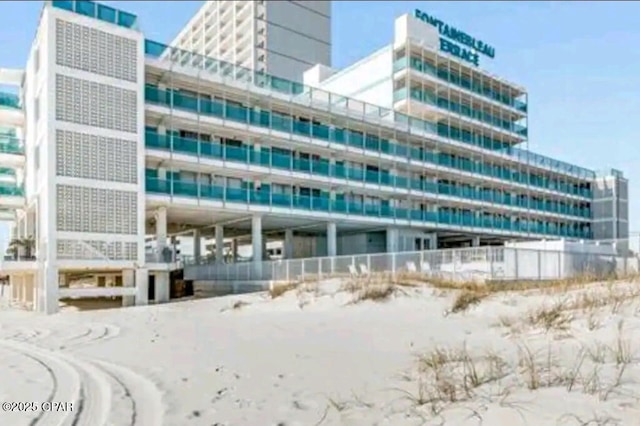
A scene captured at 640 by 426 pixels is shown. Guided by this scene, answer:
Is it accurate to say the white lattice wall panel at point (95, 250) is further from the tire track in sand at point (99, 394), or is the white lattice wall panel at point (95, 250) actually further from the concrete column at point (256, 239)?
the tire track in sand at point (99, 394)

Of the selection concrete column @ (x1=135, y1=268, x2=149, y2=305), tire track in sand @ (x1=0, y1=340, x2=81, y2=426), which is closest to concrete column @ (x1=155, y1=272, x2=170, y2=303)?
concrete column @ (x1=135, y1=268, x2=149, y2=305)

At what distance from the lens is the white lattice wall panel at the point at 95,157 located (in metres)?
27.2

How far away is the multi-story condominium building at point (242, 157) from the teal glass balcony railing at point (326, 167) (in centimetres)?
12

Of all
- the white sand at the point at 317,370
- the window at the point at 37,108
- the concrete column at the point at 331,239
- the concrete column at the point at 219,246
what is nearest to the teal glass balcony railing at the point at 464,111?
the concrete column at the point at 331,239

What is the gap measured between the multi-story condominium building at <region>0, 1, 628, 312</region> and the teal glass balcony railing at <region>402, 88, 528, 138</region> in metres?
0.21

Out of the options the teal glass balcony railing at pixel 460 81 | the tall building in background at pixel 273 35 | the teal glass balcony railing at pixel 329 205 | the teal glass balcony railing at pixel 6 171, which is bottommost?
the teal glass balcony railing at pixel 329 205

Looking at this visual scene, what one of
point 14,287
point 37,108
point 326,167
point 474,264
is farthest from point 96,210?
point 474,264

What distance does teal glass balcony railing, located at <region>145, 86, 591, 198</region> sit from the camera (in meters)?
33.2

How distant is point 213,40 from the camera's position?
108m

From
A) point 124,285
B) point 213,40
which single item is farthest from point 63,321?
point 213,40

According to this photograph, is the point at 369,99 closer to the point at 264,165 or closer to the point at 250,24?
the point at 264,165

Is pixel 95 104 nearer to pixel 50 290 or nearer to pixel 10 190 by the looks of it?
pixel 10 190

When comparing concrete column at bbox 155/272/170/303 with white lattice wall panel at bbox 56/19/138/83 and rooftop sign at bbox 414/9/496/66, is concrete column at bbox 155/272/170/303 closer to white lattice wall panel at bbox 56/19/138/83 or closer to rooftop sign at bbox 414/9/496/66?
white lattice wall panel at bbox 56/19/138/83

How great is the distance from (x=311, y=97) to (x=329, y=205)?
Result: 787cm
